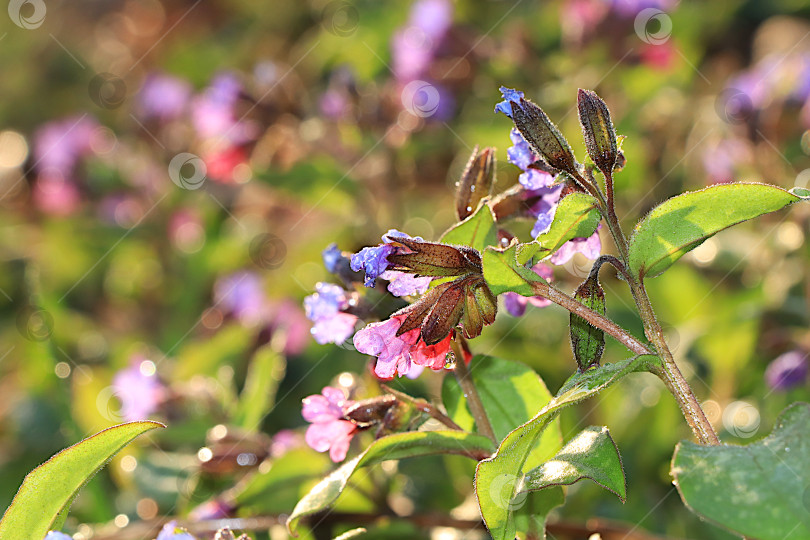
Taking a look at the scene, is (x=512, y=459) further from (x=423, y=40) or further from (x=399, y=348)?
(x=423, y=40)

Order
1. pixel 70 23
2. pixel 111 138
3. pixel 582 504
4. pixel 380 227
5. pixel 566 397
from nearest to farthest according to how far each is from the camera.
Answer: pixel 566 397
pixel 582 504
pixel 380 227
pixel 111 138
pixel 70 23

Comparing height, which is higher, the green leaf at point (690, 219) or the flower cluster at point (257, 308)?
the green leaf at point (690, 219)

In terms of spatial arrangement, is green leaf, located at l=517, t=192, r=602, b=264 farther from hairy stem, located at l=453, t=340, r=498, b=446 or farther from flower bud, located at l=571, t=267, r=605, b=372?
hairy stem, located at l=453, t=340, r=498, b=446

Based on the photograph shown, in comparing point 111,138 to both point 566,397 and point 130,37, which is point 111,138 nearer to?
point 130,37

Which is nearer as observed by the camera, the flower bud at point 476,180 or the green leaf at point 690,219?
the green leaf at point 690,219

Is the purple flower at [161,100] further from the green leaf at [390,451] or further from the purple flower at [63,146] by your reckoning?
the green leaf at [390,451]

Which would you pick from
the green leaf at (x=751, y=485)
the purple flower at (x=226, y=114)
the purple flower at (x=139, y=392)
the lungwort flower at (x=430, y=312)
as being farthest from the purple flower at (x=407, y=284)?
the purple flower at (x=226, y=114)

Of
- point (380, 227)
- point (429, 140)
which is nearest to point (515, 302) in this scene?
point (380, 227)
